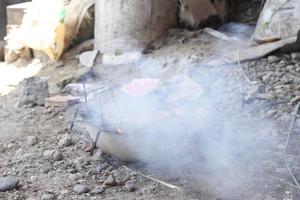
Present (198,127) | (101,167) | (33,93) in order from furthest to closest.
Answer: (33,93) → (198,127) → (101,167)

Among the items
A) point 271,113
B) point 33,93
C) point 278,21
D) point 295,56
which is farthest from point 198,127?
point 278,21

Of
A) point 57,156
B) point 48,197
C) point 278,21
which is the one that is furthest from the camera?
point 278,21

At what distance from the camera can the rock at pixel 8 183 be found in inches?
98.6

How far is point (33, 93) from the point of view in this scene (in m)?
3.94

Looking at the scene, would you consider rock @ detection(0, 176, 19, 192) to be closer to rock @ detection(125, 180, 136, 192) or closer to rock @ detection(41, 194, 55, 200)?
rock @ detection(41, 194, 55, 200)

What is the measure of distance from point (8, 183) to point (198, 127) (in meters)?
1.21

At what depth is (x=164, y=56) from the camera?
451cm

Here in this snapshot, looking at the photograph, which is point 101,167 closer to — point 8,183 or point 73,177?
point 73,177

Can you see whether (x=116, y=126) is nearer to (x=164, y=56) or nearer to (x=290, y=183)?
(x=290, y=183)

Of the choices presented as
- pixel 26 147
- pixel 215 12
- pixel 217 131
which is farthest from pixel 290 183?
pixel 215 12

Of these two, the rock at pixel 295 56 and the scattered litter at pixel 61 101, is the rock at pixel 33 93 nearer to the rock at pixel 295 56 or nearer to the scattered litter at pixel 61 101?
the scattered litter at pixel 61 101

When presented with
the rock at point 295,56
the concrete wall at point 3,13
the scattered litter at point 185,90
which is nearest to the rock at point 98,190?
the scattered litter at point 185,90

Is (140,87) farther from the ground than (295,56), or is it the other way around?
(295,56)

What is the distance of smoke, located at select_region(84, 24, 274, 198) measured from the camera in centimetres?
270
